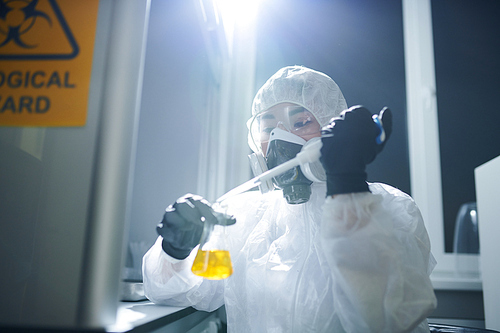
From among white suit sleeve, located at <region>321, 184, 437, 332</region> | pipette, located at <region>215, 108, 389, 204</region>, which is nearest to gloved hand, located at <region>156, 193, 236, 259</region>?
pipette, located at <region>215, 108, 389, 204</region>

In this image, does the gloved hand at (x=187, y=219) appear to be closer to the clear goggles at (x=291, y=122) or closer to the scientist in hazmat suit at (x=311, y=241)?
the scientist in hazmat suit at (x=311, y=241)

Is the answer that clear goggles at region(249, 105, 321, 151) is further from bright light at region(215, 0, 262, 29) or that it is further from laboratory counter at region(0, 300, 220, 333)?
bright light at region(215, 0, 262, 29)

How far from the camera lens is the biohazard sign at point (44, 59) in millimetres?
528

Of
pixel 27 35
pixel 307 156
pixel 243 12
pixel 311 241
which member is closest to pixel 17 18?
pixel 27 35

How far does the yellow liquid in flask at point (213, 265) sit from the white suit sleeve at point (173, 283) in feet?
0.95

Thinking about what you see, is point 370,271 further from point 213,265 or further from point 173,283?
point 173,283

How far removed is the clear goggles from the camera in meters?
1.13

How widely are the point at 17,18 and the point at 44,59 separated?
74mm

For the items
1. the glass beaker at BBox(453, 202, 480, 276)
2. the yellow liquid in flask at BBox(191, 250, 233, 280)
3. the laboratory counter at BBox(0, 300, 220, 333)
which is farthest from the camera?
the glass beaker at BBox(453, 202, 480, 276)

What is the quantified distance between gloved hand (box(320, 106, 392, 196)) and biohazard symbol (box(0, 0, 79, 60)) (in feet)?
1.71

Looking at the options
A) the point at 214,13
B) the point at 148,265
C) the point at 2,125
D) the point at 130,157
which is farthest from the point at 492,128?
the point at 2,125

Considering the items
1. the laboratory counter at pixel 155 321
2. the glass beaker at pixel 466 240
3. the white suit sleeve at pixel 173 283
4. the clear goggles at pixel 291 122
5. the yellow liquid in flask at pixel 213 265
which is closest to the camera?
the laboratory counter at pixel 155 321

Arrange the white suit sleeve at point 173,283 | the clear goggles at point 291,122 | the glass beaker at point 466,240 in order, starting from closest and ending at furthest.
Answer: the white suit sleeve at point 173,283, the clear goggles at point 291,122, the glass beaker at point 466,240

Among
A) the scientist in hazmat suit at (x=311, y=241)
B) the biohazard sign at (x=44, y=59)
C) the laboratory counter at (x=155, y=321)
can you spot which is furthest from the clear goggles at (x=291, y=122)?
the biohazard sign at (x=44, y=59)
